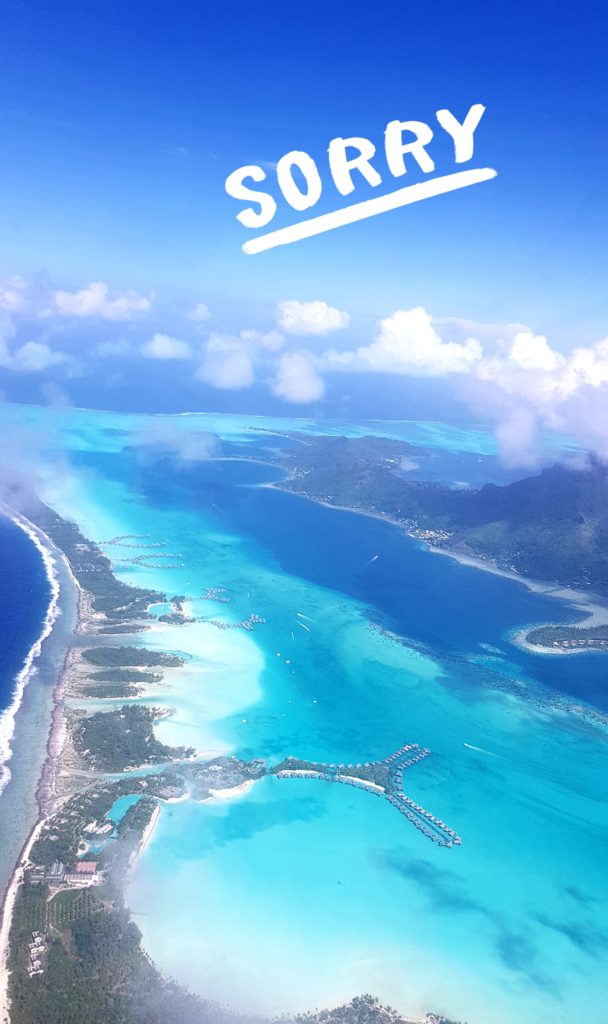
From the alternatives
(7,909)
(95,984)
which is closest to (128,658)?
(7,909)

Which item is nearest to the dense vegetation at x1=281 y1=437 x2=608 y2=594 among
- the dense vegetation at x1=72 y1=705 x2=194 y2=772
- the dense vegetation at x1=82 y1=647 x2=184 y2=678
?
the dense vegetation at x1=82 y1=647 x2=184 y2=678

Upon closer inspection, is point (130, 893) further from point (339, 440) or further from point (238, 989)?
point (339, 440)

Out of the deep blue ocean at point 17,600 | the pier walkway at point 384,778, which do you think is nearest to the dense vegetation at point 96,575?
the deep blue ocean at point 17,600

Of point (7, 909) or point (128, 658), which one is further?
point (128, 658)

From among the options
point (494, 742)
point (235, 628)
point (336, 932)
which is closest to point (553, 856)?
point (494, 742)

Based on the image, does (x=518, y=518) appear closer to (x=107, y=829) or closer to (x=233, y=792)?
(x=233, y=792)

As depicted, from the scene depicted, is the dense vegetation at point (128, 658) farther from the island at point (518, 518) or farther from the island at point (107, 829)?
the island at point (518, 518)
